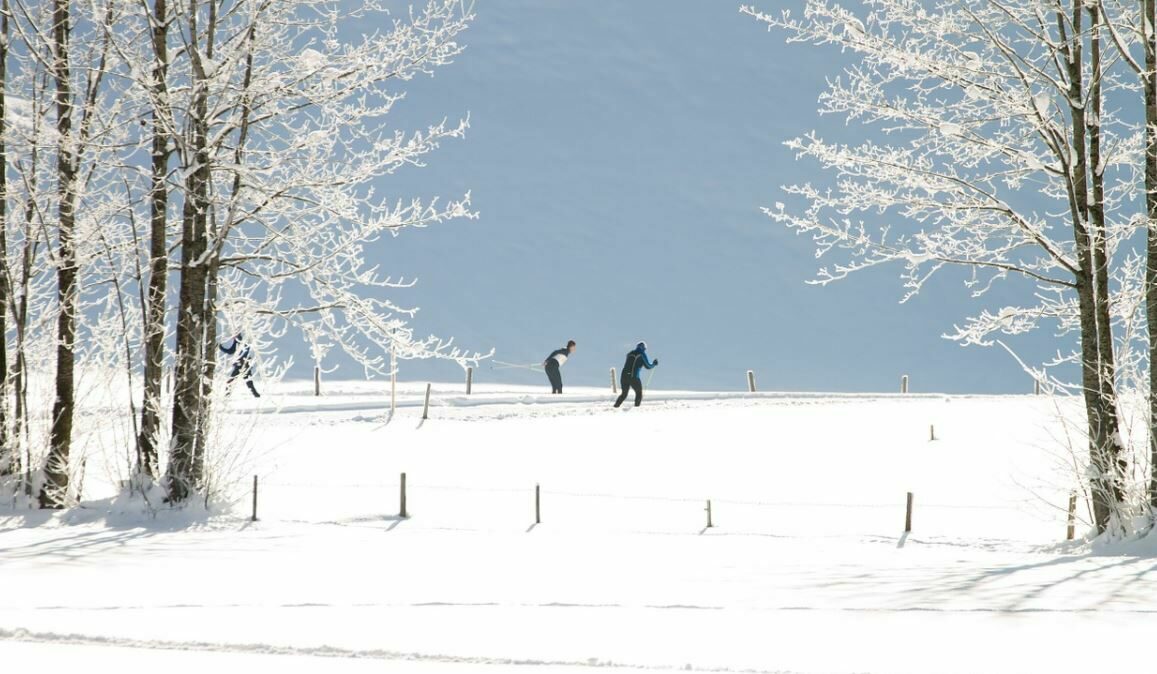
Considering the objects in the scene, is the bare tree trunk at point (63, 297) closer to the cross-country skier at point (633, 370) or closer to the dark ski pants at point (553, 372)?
the cross-country skier at point (633, 370)

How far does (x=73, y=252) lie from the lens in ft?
40.1

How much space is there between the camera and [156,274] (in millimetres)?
12430

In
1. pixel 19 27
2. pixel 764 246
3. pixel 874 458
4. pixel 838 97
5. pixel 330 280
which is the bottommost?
pixel 874 458

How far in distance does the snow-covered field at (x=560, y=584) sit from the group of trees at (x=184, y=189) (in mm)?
1003

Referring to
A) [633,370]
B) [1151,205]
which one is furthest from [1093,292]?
[633,370]

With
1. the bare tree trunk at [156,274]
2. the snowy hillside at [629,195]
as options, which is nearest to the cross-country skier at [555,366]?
the bare tree trunk at [156,274]

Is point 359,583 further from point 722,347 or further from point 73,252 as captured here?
point 722,347

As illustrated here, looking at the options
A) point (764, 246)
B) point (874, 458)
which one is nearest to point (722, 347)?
point (764, 246)

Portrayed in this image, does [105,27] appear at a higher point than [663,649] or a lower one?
higher

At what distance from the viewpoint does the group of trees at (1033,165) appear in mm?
11586

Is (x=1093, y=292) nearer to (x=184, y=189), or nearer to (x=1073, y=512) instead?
(x=1073, y=512)

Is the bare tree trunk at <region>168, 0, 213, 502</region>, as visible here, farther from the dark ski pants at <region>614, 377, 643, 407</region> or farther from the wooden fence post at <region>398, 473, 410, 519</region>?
the dark ski pants at <region>614, 377, 643, 407</region>

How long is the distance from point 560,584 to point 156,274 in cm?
673

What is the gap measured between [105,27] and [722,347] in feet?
407
